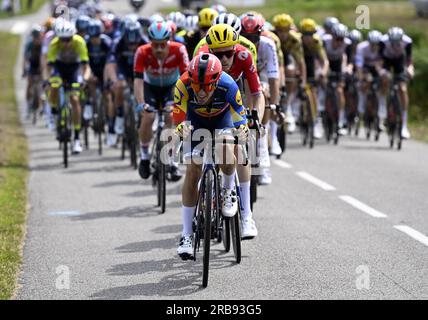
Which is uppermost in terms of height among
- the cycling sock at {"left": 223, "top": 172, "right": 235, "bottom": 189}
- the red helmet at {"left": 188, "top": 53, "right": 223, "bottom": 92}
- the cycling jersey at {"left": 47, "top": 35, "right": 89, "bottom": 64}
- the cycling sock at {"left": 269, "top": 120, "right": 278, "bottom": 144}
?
the red helmet at {"left": 188, "top": 53, "right": 223, "bottom": 92}

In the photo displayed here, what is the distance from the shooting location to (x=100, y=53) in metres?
18.8

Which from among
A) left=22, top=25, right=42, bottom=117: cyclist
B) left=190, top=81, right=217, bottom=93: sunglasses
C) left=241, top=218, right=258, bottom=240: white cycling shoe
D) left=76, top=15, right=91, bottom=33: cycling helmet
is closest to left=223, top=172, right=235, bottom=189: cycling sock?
left=241, top=218, right=258, bottom=240: white cycling shoe

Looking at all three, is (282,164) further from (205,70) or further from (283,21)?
(205,70)

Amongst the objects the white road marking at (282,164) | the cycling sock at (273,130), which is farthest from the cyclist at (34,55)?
the cycling sock at (273,130)

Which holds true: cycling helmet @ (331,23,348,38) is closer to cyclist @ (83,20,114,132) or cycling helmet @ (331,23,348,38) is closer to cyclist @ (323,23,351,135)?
cyclist @ (323,23,351,135)

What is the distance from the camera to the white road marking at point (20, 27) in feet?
180

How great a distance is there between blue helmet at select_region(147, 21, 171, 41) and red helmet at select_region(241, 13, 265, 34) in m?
0.86

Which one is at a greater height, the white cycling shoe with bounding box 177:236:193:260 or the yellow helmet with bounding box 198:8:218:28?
the yellow helmet with bounding box 198:8:218:28

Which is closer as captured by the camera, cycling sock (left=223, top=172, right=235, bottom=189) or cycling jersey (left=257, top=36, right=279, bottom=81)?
cycling sock (left=223, top=172, right=235, bottom=189)

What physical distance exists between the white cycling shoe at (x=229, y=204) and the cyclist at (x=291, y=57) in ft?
23.1

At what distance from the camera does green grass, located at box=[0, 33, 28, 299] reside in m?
9.11

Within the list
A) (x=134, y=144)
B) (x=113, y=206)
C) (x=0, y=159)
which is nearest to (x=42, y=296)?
(x=113, y=206)

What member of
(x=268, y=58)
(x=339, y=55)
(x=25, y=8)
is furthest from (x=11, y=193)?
(x=25, y=8)
